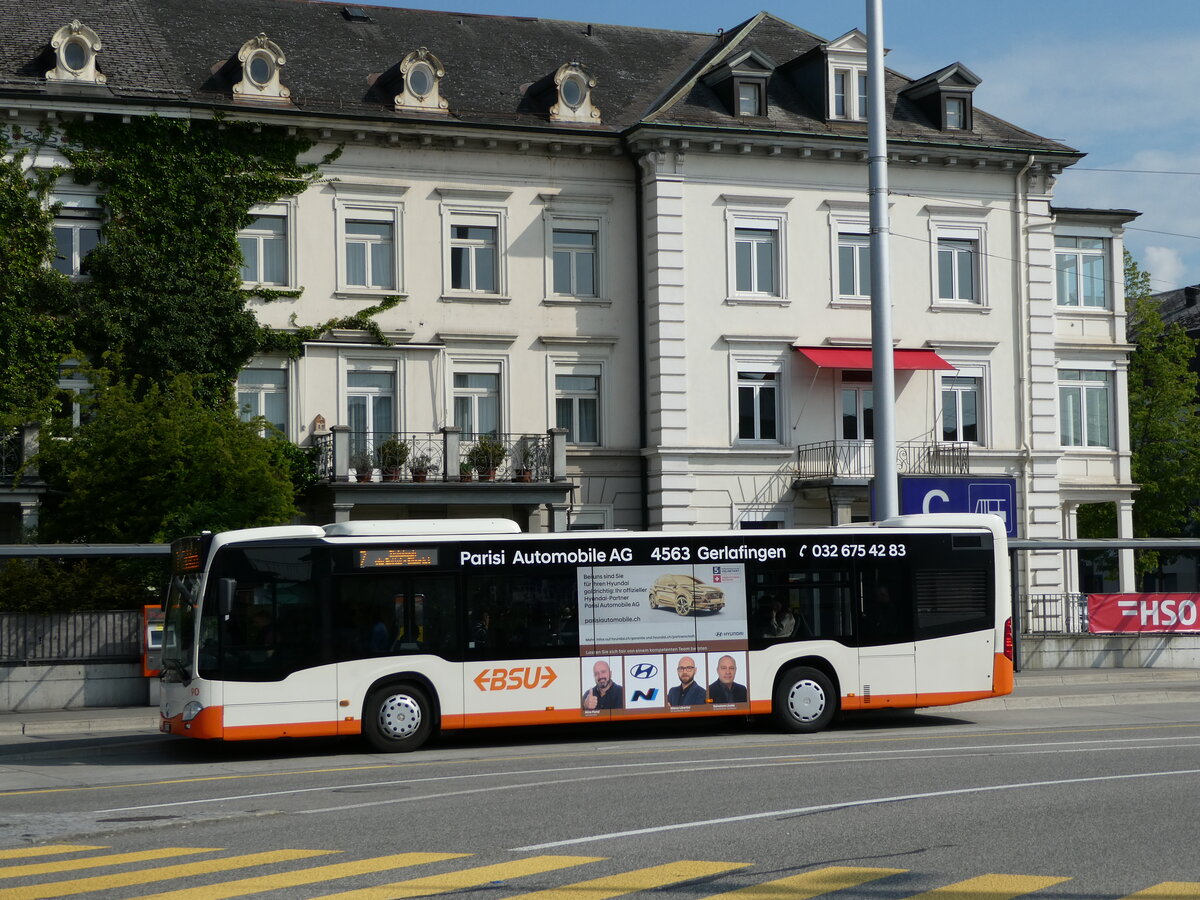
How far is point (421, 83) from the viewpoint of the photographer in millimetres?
35156

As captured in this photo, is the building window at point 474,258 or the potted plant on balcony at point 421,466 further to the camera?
the building window at point 474,258

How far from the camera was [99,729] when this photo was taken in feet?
73.4

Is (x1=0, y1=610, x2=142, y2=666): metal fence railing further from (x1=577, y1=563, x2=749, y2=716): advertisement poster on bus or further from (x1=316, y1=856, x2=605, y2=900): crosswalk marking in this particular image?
(x1=316, y1=856, x2=605, y2=900): crosswalk marking

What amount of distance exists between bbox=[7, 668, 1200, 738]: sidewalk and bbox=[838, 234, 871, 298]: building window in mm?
11036

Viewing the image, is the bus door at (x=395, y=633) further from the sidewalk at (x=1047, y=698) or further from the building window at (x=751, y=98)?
the building window at (x=751, y=98)

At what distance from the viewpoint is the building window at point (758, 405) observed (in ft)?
120

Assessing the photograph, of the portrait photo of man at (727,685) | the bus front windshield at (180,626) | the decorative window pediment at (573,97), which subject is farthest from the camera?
the decorative window pediment at (573,97)

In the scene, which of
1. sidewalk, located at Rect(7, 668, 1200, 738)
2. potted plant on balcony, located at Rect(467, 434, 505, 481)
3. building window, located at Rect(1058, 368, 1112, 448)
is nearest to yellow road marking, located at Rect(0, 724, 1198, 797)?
sidewalk, located at Rect(7, 668, 1200, 738)

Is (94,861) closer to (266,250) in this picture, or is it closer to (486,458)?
(486,458)

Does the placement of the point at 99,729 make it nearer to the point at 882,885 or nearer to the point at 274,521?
the point at 274,521

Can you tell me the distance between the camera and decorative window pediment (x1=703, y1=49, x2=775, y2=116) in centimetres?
3647

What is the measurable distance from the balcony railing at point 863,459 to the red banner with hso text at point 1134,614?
683 cm

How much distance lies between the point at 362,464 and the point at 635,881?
25.0 meters

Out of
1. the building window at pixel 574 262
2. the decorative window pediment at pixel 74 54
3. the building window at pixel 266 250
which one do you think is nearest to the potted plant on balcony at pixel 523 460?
the building window at pixel 574 262
